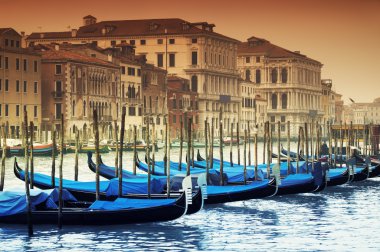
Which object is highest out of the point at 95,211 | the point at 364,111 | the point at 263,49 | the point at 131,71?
the point at 263,49

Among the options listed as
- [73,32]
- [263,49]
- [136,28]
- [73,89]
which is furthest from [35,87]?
[263,49]

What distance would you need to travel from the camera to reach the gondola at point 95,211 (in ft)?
45.5

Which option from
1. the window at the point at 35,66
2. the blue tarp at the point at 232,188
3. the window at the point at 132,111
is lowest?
the blue tarp at the point at 232,188

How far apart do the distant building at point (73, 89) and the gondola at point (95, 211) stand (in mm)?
27756

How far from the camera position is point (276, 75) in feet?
249

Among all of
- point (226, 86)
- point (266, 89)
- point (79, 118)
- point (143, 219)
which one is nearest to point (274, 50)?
point (266, 89)

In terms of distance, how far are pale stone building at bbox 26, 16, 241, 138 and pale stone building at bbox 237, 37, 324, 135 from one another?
35.0ft

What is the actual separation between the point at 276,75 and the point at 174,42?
1570 centimetres

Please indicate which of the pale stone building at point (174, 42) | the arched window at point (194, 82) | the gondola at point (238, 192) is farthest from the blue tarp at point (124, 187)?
the arched window at point (194, 82)

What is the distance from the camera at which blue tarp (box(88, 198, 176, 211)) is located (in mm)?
13961

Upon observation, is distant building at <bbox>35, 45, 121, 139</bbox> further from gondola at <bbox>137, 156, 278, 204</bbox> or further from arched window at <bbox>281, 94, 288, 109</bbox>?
arched window at <bbox>281, 94, 288, 109</bbox>

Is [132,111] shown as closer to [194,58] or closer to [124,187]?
[194,58]

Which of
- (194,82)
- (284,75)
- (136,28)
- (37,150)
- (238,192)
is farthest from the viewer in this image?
(284,75)

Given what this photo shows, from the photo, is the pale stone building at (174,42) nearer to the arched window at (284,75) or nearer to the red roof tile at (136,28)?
the red roof tile at (136,28)
